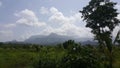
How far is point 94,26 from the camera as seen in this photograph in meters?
44.4

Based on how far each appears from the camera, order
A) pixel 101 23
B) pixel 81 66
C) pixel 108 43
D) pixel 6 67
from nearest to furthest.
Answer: pixel 81 66 → pixel 108 43 → pixel 6 67 → pixel 101 23

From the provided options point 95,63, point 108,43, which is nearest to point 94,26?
point 108,43

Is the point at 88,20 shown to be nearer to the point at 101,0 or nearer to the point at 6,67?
the point at 101,0

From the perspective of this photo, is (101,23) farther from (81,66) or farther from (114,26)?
(81,66)

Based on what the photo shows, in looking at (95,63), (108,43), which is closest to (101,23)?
(108,43)

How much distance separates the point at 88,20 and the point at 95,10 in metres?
2.14

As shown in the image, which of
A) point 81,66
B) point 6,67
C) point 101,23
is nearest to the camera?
point 81,66

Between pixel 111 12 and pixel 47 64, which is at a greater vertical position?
pixel 111 12

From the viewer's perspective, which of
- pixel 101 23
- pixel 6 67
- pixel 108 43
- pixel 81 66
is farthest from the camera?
pixel 101 23

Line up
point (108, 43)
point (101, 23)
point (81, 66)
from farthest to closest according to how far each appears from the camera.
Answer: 1. point (101, 23)
2. point (108, 43)
3. point (81, 66)

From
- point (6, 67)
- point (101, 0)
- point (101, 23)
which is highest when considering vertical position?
point (101, 0)

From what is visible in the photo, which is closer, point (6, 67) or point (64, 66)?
point (64, 66)

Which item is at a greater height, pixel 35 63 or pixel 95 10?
pixel 95 10

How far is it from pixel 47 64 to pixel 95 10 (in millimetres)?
25567
